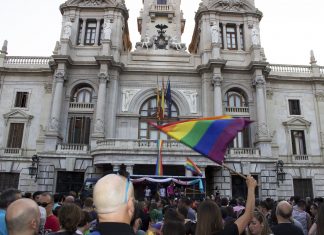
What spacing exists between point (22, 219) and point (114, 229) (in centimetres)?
121

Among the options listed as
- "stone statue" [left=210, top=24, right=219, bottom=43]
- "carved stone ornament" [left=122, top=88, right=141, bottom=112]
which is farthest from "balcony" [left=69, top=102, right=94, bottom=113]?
"stone statue" [left=210, top=24, right=219, bottom=43]

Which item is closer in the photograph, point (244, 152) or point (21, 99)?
point (244, 152)

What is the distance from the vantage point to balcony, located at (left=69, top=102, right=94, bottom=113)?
2808 cm

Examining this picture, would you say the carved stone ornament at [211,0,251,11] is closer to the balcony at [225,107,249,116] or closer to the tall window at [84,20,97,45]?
the balcony at [225,107,249,116]

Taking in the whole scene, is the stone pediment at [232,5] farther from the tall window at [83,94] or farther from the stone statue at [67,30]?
the tall window at [83,94]

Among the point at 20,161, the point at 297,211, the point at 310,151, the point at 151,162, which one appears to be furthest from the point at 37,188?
the point at 310,151

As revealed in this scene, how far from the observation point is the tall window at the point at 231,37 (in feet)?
103

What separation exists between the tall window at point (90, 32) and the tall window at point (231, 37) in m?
14.0

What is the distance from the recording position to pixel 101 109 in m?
26.7

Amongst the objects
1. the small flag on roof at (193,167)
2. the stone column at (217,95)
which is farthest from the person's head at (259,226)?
the stone column at (217,95)

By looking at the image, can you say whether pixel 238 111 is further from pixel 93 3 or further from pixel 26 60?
pixel 26 60

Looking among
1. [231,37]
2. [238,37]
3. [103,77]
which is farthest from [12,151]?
[238,37]

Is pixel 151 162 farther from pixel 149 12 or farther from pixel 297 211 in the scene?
pixel 149 12

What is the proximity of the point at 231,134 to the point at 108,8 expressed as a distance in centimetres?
2799
